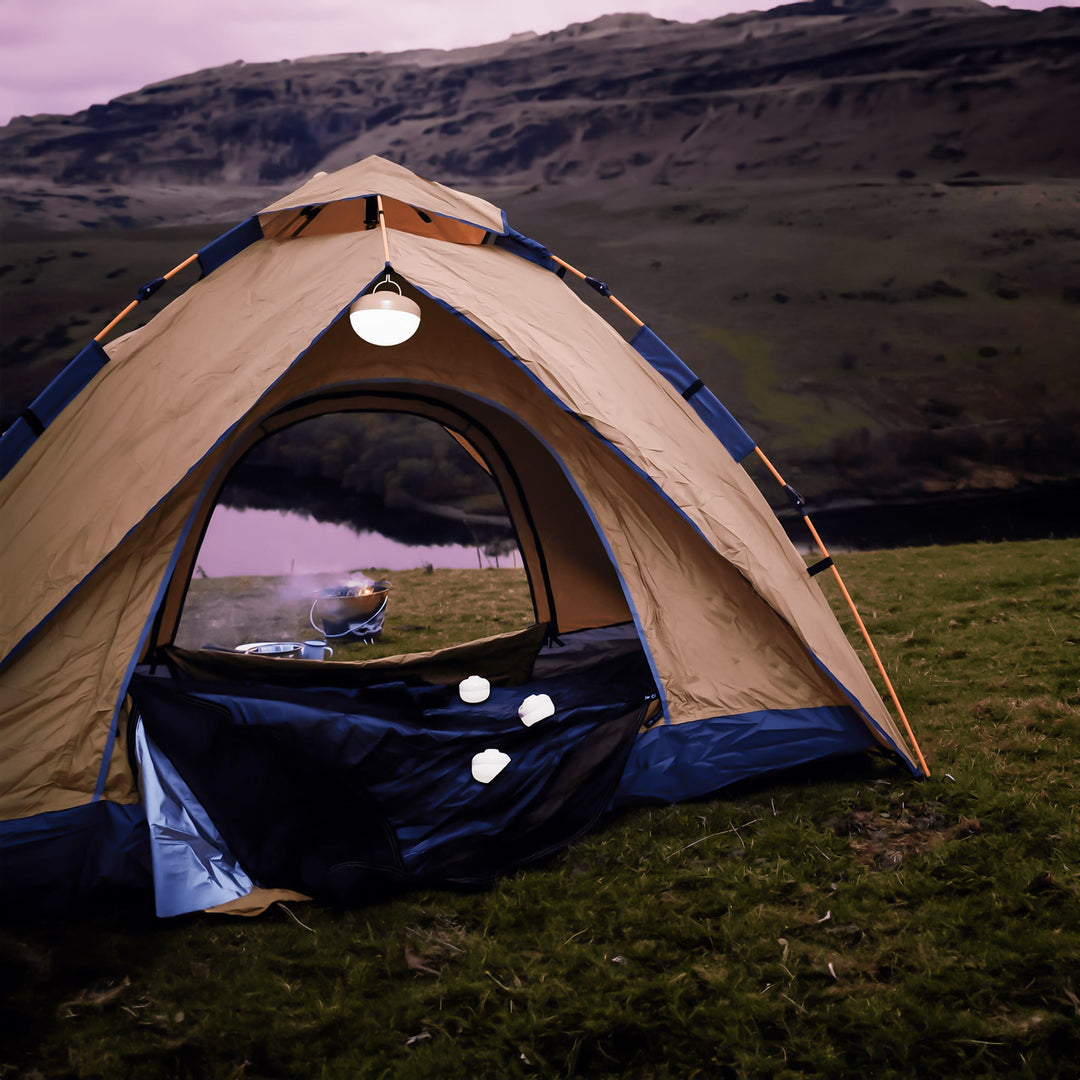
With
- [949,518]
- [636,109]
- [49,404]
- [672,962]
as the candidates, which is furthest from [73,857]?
[636,109]

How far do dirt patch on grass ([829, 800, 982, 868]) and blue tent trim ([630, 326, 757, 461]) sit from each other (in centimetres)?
161

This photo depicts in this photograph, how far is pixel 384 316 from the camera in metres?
3.17

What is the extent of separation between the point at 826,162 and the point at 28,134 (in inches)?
3873

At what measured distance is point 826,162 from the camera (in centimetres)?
8050

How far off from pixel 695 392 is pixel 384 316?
1495 mm

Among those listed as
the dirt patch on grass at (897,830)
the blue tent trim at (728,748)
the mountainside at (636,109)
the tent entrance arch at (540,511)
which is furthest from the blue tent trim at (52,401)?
the mountainside at (636,109)

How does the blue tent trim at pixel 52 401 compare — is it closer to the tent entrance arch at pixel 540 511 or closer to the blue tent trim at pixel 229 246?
the blue tent trim at pixel 229 246

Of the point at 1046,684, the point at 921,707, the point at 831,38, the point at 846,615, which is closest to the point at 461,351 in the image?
the point at 921,707

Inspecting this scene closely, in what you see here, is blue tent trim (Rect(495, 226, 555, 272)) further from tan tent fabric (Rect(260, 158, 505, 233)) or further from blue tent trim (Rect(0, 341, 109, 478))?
blue tent trim (Rect(0, 341, 109, 478))

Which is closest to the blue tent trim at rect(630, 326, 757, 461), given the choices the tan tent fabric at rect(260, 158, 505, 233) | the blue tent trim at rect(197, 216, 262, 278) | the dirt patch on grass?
the tan tent fabric at rect(260, 158, 505, 233)

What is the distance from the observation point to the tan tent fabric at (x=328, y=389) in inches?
116

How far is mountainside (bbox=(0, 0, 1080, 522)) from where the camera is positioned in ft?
105

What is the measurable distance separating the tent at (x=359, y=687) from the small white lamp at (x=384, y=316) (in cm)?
8

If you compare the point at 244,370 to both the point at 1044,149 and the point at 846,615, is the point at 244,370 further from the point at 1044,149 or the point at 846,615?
the point at 1044,149
